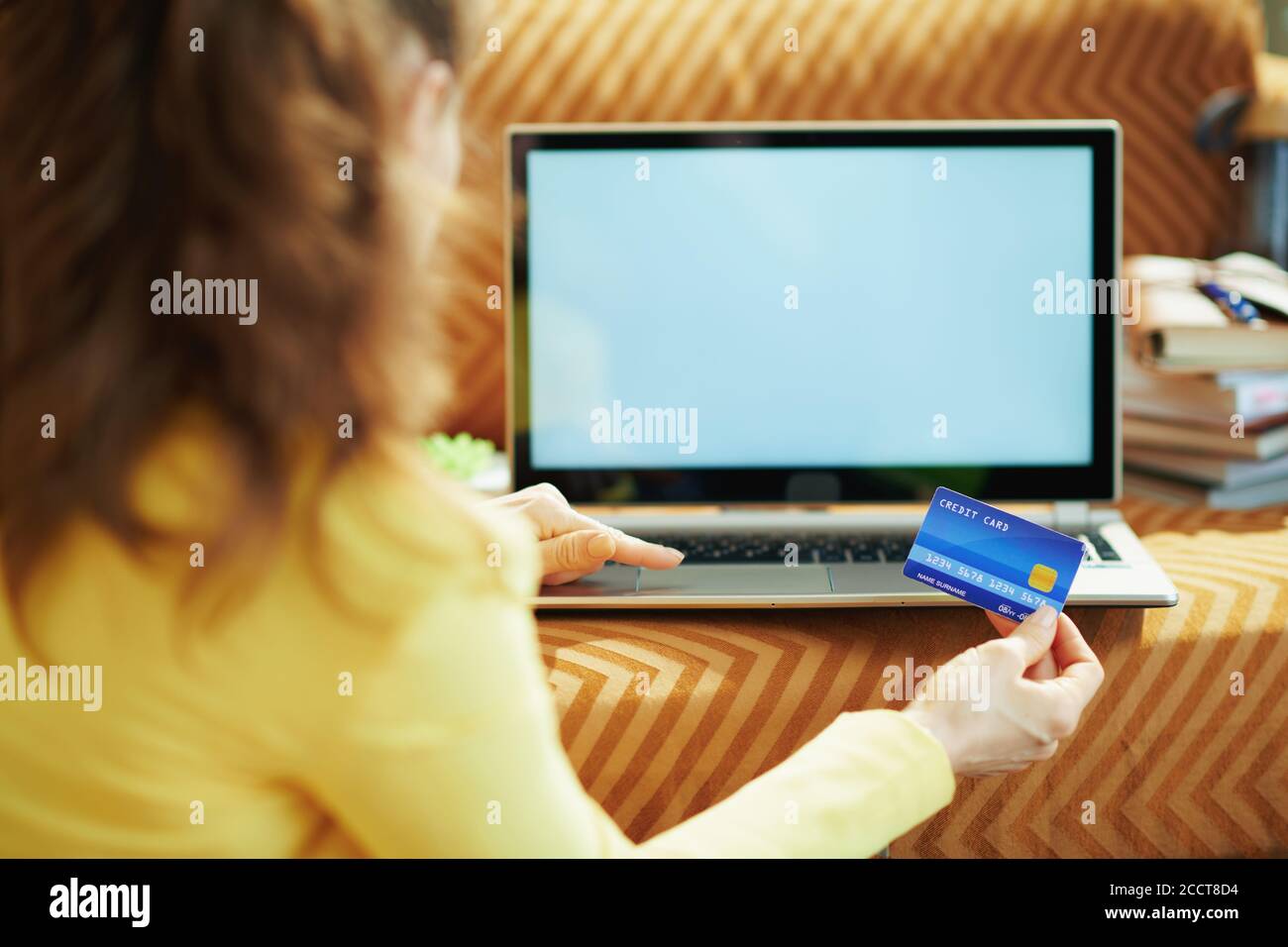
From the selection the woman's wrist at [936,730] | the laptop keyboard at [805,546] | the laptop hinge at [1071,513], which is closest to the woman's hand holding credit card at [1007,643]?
the woman's wrist at [936,730]

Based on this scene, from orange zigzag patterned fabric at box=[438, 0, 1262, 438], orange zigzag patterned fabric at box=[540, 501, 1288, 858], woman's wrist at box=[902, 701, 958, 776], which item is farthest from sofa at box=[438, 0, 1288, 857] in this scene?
orange zigzag patterned fabric at box=[438, 0, 1262, 438]

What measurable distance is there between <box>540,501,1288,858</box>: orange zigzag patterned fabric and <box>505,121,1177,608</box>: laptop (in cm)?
16

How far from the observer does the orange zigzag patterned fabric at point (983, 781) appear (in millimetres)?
567

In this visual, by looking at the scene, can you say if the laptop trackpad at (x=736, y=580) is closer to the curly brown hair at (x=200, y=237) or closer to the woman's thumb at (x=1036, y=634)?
the woman's thumb at (x=1036, y=634)

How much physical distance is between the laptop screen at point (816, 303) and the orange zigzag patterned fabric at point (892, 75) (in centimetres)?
25

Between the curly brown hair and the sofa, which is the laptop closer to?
the sofa

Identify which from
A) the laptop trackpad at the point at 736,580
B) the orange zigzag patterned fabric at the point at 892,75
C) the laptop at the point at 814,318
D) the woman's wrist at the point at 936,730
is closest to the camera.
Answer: the woman's wrist at the point at 936,730

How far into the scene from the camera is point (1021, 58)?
1006 millimetres

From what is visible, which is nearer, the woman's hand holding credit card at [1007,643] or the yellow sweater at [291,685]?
the yellow sweater at [291,685]

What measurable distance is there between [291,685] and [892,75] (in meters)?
0.90

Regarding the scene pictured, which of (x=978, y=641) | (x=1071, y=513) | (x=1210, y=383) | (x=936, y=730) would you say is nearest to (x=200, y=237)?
(x=936, y=730)

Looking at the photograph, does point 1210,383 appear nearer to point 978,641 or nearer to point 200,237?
point 978,641

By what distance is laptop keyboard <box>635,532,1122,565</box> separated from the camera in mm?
689

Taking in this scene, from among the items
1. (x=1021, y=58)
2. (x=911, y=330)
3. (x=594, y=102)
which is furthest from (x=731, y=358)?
(x=1021, y=58)
